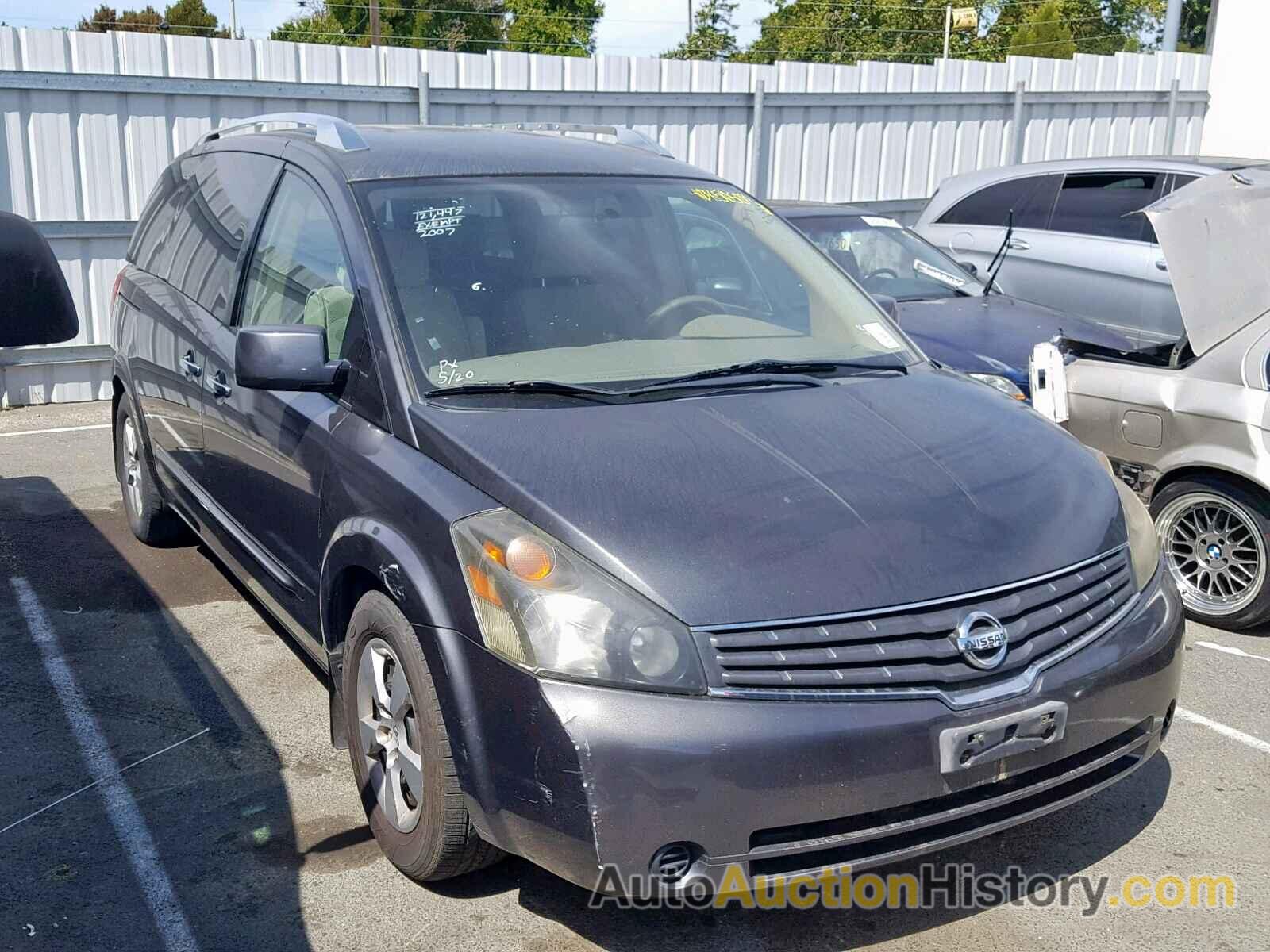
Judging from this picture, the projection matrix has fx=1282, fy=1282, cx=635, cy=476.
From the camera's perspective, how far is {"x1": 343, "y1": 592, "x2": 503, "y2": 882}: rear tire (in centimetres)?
305

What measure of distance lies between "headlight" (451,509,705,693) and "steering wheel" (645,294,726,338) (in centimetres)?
120

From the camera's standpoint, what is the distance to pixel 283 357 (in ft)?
11.7

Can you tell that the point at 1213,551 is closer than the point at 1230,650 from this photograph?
No

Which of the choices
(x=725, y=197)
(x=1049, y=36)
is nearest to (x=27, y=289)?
(x=725, y=197)

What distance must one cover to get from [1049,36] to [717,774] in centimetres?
4720

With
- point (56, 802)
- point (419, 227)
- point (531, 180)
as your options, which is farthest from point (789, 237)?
point (56, 802)

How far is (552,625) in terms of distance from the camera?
277cm

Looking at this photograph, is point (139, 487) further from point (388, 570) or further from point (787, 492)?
point (787, 492)

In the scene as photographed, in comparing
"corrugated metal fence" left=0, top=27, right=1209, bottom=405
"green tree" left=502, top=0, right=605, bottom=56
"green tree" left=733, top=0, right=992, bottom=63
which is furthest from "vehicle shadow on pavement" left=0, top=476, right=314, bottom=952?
"green tree" left=733, top=0, right=992, bottom=63

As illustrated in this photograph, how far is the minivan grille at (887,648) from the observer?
2.74 meters

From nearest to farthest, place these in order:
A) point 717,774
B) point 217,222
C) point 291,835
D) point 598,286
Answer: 1. point 717,774
2. point 291,835
3. point 598,286
4. point 217,222

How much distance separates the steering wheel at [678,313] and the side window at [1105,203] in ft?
20.1

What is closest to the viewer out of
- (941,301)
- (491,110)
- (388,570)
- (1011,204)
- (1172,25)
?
(388,570)

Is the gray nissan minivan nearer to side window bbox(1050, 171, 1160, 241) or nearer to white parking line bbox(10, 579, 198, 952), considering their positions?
white parking line bbox(10, 579, 198, 952)
